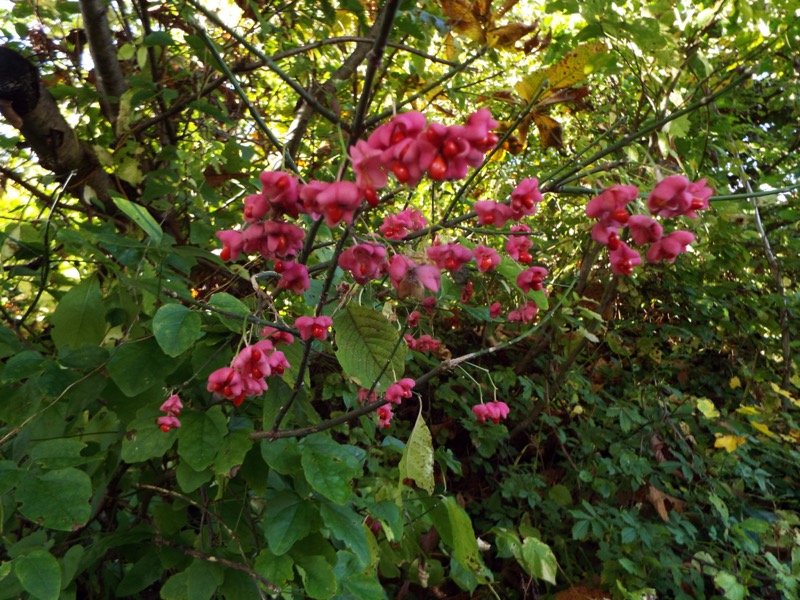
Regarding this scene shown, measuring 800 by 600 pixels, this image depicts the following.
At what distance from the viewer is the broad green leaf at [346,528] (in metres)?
0.98

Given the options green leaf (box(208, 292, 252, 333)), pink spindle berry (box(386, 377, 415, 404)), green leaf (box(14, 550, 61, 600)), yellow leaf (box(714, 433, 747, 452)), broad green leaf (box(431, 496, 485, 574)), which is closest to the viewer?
green leaf (box(14, 550, 61, 600))

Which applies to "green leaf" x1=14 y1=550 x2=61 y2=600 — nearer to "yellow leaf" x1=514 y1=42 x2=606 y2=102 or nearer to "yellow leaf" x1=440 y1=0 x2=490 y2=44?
"yellow leaf" x1=514 y1=42 x2=606 y2=102

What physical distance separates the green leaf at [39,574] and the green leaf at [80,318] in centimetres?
40

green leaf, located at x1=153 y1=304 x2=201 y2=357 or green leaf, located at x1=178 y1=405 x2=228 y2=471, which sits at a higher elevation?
green leaf, located at x1=153 y1=304 x2=201 y2=357

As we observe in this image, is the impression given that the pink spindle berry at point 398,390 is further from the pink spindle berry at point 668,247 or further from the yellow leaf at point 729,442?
the yellow leaf at point 729,442

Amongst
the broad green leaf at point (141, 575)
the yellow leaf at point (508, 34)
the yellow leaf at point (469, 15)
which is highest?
the yellow leaf at point (469, 15)

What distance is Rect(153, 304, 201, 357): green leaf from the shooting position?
0.81 meters

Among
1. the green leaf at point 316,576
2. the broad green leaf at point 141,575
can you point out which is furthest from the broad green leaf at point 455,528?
the broad green leaf at point 141,575

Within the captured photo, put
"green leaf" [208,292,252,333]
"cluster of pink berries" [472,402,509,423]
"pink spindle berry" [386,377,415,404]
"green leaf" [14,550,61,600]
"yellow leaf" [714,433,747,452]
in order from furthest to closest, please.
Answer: "yellow leaf" [714,433,747,452], "cluster of pink berries" [472,402,509,423], "pink spindle berry" [386,377,415,404], "green leaf" [208,292,252,333], "green leaf" [14,550,61,600]

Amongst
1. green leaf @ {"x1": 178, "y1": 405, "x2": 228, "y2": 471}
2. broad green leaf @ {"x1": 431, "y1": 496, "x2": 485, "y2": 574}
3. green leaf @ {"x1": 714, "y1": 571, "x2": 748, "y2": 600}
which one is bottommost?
green leaf @ {"x1": 714, "y1": 571, "x2": 748, "y2": 600}

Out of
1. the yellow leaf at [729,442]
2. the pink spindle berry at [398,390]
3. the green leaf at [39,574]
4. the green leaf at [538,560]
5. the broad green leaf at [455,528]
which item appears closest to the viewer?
the green leaf at [39,574]

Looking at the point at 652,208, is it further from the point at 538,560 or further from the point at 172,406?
the point at 538,560

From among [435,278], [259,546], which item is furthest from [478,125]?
[259,546]

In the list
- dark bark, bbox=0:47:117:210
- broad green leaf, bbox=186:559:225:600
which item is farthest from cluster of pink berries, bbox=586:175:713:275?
dark bark, bbox=0:47:117:210
